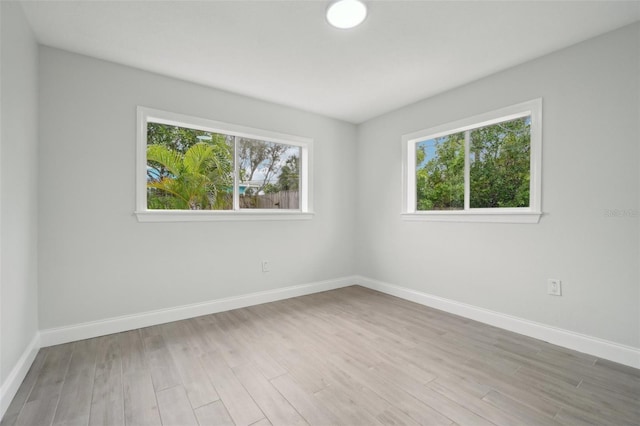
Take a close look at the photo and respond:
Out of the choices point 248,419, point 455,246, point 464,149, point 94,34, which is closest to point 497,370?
point 455,246

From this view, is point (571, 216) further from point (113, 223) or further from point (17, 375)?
point (17, 375)

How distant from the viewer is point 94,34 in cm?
228

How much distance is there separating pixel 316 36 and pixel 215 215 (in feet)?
6.56

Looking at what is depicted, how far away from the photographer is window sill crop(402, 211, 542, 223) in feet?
8.68

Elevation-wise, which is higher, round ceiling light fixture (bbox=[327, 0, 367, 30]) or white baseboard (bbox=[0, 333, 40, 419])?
round ceiling light fixture (bbox=[327, 0, 367, 30])

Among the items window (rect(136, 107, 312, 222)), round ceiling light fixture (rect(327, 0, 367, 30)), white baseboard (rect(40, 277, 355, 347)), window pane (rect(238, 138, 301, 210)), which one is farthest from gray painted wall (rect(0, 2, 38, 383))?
round ceiling light fixture (rect(327, 0, 367, 30))

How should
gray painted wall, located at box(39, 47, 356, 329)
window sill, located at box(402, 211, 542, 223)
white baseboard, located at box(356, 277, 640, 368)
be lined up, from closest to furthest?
white baseboard, located at box(356, 277, 640, 368) < gray painted wall, located at box(39, 47, 356, 329) < window sill, located at box(402, 211, 542, 223)

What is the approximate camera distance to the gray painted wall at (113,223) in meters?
2.45

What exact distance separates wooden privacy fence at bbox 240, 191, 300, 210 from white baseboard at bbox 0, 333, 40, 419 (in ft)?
6.81

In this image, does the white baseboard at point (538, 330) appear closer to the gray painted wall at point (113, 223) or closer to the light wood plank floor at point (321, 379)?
the light wood plank floor at point (321, 379)

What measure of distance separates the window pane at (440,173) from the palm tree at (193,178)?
2317mm

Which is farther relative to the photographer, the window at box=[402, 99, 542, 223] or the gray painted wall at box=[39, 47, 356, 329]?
the window at box=[402, 99, 542, 223]

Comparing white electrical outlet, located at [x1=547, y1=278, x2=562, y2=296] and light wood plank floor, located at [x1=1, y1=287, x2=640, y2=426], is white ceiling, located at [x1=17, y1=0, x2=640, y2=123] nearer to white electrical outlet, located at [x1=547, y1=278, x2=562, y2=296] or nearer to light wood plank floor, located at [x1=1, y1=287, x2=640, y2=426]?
white electrical outlet, located at [x1=547, y1=278, x2=562, y2=296]

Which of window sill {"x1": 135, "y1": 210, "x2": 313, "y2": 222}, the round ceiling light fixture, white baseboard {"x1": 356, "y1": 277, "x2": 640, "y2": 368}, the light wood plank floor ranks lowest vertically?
the light wood plank floor
